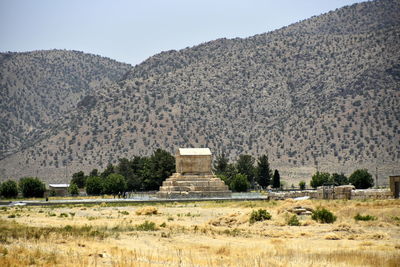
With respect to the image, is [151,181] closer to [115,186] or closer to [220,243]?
[115,186]

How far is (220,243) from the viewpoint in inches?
1009

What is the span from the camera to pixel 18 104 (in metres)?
196

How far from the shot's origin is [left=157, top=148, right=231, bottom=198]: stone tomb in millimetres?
70375

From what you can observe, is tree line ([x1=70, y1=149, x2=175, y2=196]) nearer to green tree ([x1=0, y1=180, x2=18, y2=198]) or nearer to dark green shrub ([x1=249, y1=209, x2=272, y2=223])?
green tree ([x1=0, y1=180, x2=18, y2=198])

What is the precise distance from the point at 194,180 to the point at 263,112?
77144 mm

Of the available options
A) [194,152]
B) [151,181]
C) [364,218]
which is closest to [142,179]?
[151,181]

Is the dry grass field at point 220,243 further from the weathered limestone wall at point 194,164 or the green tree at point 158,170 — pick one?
the green tree at point 158,170

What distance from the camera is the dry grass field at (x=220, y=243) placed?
20266mm

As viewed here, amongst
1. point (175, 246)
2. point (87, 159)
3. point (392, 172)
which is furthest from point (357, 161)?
point (175, 246)

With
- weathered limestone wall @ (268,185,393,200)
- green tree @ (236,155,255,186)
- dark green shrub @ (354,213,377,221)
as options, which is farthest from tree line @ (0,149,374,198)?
dark green shrub @ (354,213,377,221)

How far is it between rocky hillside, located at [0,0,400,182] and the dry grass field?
259 ft

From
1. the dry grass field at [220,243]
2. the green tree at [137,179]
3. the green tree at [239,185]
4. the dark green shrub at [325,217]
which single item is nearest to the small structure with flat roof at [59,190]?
the green tree at [137,179]

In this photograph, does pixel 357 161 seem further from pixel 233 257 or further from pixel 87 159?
pixel 233 257

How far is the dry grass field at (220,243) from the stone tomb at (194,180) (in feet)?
107
